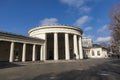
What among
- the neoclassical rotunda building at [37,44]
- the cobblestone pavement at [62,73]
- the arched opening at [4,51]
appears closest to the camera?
the cobblestone pavement at [62,73]

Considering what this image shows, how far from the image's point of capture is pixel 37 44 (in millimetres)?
34906

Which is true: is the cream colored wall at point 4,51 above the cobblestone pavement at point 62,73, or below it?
above

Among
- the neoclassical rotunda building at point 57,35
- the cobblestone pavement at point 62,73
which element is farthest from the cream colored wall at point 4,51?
the cobblestone pavement at point 62,73

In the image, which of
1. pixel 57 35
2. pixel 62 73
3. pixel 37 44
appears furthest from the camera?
pixel 57 35

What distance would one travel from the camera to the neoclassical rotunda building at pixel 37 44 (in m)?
28.6

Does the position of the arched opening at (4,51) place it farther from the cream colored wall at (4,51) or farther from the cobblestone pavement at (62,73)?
the cobblestone pavement at (62,73)

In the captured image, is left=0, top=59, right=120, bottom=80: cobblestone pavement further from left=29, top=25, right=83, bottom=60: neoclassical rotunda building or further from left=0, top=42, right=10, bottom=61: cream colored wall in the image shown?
left=29, top=25, right=83, bottom=60: neoclassical rotunda building

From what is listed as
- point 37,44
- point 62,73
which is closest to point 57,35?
point 37,44

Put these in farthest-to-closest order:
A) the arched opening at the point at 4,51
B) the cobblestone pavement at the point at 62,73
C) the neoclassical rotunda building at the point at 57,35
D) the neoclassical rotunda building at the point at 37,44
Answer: the neoclassical rotunda building at the point at 57,35 < the arched opening at the point at 4,51 < the neoclassical rotunda building at the point at 37,44 < the cobblestone pavement at the point at 62,73

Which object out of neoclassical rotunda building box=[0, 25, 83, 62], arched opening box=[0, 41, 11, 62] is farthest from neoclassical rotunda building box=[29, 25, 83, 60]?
arched opening box=[0, 41, 11, 62]

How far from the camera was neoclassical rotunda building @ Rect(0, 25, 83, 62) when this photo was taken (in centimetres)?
2862

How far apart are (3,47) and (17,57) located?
177 inches

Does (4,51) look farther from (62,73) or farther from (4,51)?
(62,73)

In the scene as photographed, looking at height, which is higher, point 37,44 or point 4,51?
point 37,44
